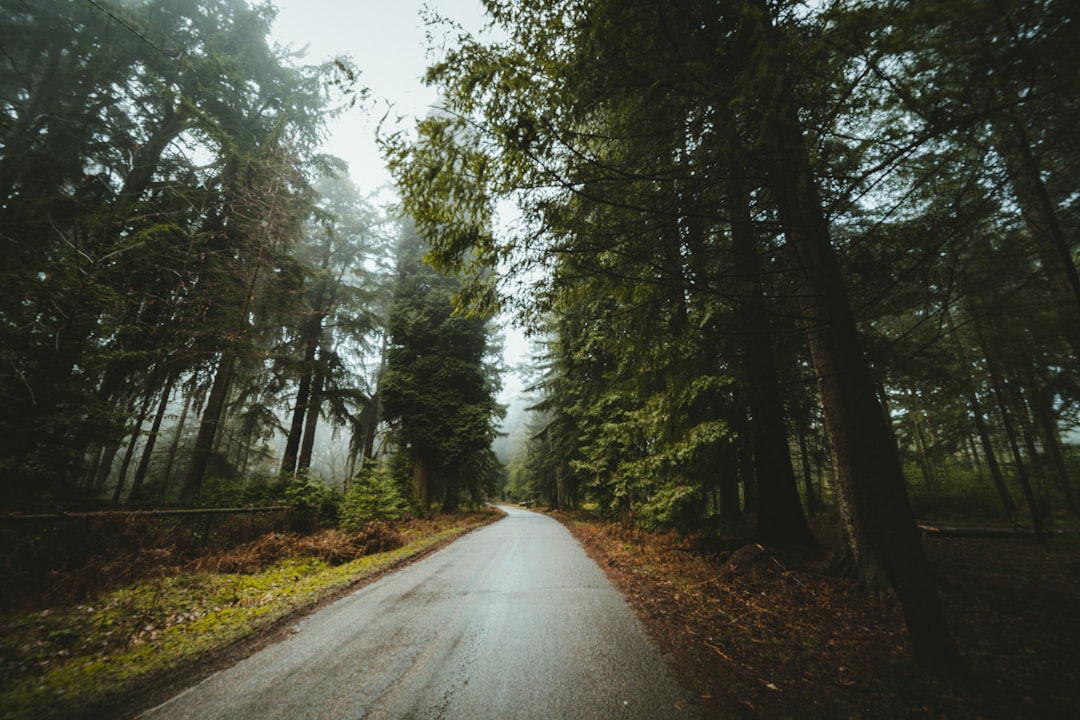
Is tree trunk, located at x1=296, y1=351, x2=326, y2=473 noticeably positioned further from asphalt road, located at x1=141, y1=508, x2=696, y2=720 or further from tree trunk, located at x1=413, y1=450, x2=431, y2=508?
asphalt road, located at x1=141, y1=508, x2=696, y2=720

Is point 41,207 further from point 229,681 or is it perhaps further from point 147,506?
point 229,681

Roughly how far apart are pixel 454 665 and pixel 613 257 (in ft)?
16.2

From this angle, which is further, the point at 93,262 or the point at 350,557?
the point at 350,557

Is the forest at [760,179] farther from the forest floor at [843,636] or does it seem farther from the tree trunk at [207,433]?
the tree trunk at [207,433]

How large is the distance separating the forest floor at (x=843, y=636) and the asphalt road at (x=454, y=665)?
0.52m

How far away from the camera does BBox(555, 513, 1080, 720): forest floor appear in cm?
283

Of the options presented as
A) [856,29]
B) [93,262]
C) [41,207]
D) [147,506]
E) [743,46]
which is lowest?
[147,506]

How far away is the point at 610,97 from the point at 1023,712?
5.91 meters

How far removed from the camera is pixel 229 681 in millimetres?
3227

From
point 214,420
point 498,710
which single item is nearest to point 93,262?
point 214,420

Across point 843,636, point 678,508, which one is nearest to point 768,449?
point 678,508

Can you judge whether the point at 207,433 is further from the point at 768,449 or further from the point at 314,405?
the point at 768,449

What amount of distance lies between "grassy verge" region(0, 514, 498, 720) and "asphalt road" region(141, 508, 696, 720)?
0.64 meters

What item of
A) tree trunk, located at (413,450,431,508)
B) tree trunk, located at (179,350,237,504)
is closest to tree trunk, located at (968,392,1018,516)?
tree trunk, located at (413,450,431,508)
